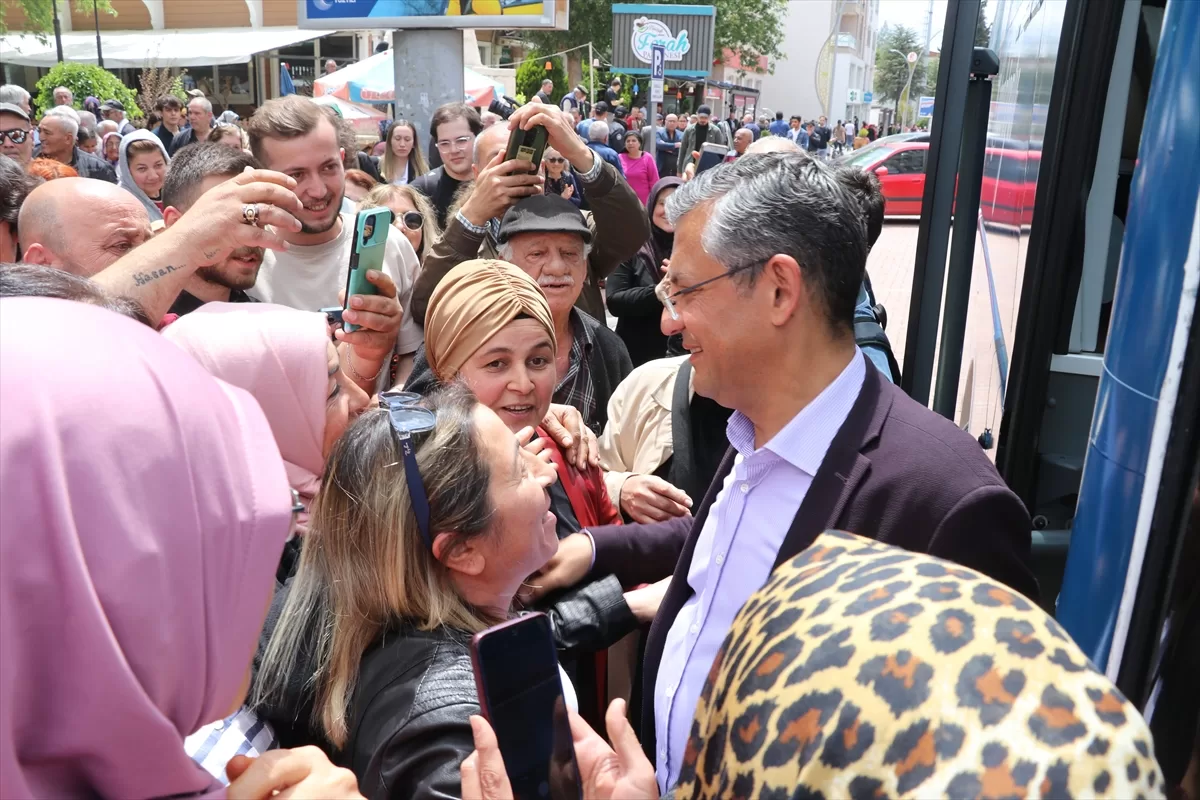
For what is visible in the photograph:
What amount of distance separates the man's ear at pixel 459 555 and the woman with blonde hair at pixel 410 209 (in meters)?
3.09

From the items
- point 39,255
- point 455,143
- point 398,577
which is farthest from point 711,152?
point 398,577

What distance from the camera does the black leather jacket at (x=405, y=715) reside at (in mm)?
1515

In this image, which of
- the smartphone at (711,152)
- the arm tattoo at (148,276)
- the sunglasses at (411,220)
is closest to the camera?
the arm tattoo at (148,276)

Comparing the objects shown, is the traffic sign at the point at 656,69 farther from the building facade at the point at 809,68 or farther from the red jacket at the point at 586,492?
the building facade at the point at 809,68

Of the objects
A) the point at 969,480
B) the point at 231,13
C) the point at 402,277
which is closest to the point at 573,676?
the point at 969,480

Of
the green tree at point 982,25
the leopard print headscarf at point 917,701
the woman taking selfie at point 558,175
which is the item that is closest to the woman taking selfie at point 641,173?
the green tree at point 982,25

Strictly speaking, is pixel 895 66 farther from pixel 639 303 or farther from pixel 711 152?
pixel 639 303

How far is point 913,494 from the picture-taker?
171 centimetres

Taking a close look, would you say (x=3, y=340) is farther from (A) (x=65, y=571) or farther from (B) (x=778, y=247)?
(B) (x=778, y=247)

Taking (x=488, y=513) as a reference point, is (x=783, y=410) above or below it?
above

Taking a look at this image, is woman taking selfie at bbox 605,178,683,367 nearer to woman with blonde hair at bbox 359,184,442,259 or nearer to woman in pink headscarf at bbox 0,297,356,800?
woman with blonde hair at bbox 359,184,442,259

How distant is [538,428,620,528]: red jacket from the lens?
255 centimetres

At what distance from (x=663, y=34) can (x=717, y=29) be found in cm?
2336

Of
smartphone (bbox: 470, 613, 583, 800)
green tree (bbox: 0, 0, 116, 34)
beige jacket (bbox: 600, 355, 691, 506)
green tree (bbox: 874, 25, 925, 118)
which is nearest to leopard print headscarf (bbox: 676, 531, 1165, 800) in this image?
smartphone (bbox: 470, 613, 583, 800)
